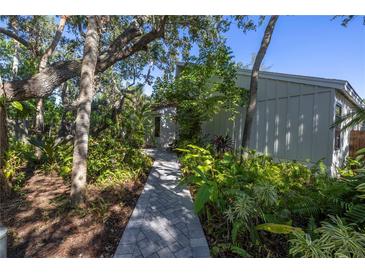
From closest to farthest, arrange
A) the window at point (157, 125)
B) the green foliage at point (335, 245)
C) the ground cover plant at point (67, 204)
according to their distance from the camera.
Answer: the green foliage at point (335, 245)
the ground cover plant at point (67, 204)
the window at point (157, 125)

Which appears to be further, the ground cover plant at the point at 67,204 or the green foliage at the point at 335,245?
the ground cover plant at the point at 67,204

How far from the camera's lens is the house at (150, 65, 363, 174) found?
19.0 ft

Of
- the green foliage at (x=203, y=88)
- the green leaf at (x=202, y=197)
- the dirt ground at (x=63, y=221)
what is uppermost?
the green foliage at (x=203, y=88)

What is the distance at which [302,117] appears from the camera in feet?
20.7

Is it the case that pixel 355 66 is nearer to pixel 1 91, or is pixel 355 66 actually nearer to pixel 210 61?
pixel 210 61

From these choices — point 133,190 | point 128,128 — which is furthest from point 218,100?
point 133,190

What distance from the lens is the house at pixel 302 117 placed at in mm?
5785

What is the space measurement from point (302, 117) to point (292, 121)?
0.33 meters

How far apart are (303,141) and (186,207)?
4800mm

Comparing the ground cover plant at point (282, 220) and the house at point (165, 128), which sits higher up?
the house at point (165, 128)

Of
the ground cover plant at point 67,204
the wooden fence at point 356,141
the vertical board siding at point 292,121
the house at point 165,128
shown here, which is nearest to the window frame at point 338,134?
the vertical board siding at point 292,121

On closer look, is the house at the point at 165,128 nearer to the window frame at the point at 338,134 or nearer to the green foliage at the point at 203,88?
the green foliage at the point at 203,88

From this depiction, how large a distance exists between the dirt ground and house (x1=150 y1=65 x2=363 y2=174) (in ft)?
17.1

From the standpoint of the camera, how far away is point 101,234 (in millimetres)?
2715
